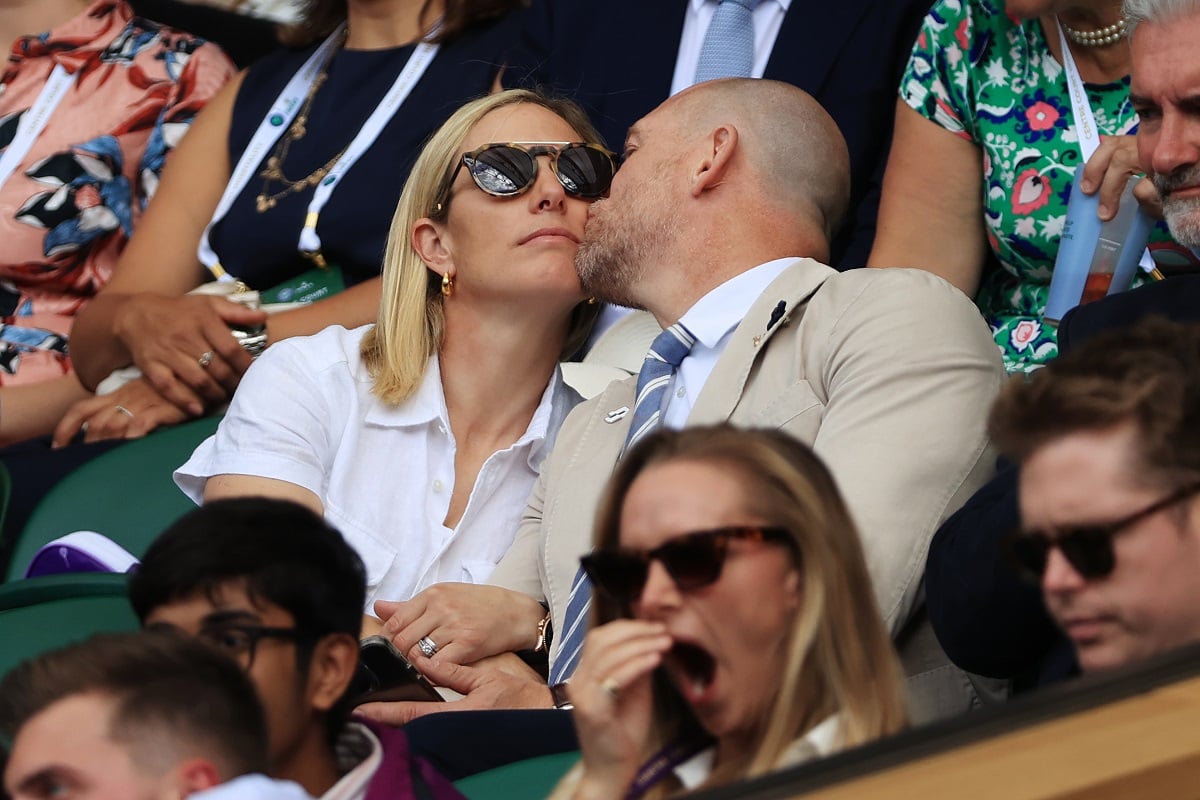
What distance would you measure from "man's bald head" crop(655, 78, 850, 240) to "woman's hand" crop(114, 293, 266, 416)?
83 centimetres

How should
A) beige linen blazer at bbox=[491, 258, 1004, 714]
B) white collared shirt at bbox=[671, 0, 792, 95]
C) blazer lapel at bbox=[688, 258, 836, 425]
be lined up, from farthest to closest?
white collared shirt at bbox=[671, 0, 792, 95] → blazer lapel at bbox=[688, 258, 836, 425] → beige linen blazer at bbox=[491, 258, 1004, 714]

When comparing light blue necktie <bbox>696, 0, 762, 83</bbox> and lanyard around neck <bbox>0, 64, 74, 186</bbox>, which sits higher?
light blue necktie <bbox>696, 0, 762, 83</bbox>

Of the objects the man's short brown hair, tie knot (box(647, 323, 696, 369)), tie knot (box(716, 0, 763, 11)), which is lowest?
tie knot (box(647, 323, 696, 369))

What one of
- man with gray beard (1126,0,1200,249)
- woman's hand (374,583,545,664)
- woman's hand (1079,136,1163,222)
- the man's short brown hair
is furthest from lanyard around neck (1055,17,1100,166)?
the man's short brown hair

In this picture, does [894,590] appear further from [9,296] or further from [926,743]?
[9,296]

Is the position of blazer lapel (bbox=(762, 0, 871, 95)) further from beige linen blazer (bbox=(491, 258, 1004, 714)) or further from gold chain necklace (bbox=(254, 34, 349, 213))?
gold chain necklace (bbox=(254, 34, 349, 213))

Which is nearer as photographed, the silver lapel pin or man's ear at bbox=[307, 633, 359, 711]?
man's ear at bbox=[307, 633, 359, 711]

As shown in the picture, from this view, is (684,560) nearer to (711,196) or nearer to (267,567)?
(267,567)

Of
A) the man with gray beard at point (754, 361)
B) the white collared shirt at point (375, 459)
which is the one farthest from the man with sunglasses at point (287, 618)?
the white collared shirt at point (375, 459)

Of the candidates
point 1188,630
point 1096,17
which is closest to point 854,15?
point 1096,17

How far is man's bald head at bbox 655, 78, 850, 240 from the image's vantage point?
2420 mm

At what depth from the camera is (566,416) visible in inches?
99.4

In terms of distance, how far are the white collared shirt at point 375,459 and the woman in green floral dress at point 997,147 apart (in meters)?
0.63

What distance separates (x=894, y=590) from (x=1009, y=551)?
133 millimetres
